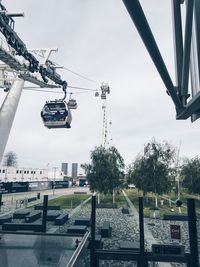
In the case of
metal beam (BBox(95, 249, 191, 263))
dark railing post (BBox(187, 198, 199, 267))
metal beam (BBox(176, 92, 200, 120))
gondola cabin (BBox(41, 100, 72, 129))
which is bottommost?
metal beam (BBox(95, 249, 191, 263))

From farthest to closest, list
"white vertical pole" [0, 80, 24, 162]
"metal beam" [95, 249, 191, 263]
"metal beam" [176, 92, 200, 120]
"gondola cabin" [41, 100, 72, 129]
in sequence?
"white vertical pole" [0, 80, 24, 162] → "gondola cabin" [41, 100, 72, 129] → "metal beam" [95, 249, 191, 263] → "metal beam" [176, 92, 200, 120]

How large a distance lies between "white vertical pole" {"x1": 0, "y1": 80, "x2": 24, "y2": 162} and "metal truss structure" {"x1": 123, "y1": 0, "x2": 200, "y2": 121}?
704 inches

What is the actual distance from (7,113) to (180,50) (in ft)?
63.4

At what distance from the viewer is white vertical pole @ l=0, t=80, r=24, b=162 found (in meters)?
→ 19.7

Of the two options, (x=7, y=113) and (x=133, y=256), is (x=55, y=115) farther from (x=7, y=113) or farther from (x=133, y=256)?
(x=133, y=256)

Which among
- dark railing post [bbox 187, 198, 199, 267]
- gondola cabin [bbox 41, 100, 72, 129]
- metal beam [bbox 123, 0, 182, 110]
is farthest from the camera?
gondola cabin [bbox 41, 100, 72, 129]

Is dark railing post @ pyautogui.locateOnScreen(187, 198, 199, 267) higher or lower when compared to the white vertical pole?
lower

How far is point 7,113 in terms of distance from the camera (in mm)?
20641

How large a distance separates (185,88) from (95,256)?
1014 cm

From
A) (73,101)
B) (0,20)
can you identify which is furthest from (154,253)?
(73,101)

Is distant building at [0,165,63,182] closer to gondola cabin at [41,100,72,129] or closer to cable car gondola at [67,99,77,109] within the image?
cable car gondola at [67,99,77,109]

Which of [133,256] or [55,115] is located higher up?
[55,115]

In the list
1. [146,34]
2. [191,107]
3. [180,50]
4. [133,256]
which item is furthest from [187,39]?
[133,256]

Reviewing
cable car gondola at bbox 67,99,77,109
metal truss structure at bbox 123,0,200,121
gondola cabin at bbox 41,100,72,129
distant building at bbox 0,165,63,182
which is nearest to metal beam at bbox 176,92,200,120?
metal truss structure at bbox 123,0,200,121
